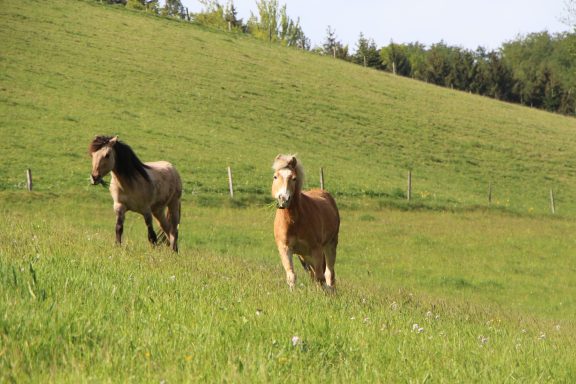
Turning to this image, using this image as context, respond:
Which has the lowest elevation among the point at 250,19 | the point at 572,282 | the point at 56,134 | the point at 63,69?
the point at 572,282

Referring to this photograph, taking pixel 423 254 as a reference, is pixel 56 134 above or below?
above

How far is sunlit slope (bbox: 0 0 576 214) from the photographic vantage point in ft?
117

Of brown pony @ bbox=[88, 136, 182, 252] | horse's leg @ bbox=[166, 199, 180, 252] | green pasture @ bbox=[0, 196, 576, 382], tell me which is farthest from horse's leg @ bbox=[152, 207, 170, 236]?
green pasture @ bbox=[0, 196, 576, 382]

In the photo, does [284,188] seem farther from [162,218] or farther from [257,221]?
[257,221]

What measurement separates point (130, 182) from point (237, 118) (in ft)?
113

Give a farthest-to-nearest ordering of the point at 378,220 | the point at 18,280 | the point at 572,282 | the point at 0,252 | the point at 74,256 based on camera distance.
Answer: the point at 378,220, the point at 572,282, the point at 74,256, the point at 0,252, the point at 18,280

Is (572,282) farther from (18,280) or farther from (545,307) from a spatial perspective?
(18,280)

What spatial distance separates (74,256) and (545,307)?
45.4 ft

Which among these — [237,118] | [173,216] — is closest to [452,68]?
[237,118]

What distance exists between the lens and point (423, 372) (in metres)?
4.78

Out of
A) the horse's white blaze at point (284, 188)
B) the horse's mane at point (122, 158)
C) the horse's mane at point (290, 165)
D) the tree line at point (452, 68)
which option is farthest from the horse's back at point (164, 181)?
the tree line at point (452, 68)

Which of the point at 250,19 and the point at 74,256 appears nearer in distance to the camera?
the point at 74,256

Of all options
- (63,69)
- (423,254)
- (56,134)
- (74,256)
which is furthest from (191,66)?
(74,256)

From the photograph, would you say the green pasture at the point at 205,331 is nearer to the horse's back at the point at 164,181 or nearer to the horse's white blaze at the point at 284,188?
the horse's white blaze at the point at 284,188
